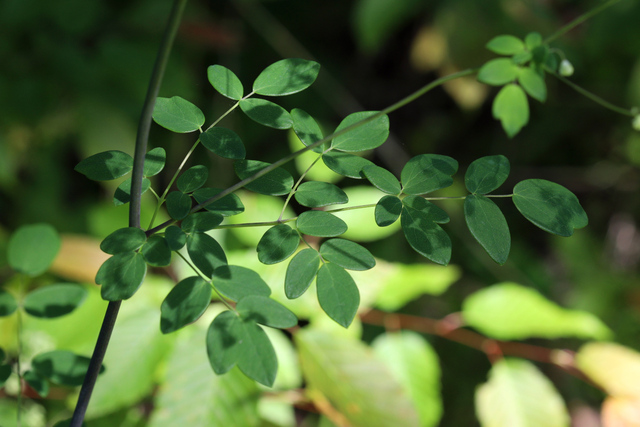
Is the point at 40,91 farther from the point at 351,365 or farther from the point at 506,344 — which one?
the point at 506,344

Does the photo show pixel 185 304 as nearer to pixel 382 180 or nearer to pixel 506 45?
pixel 382 180

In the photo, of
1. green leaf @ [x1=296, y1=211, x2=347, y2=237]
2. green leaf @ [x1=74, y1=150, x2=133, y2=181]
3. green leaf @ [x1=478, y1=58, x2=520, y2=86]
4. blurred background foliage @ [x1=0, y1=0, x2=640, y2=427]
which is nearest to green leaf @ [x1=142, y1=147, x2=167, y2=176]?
green leaf @ [x1=74, y1=150, x2=133, y2=181]

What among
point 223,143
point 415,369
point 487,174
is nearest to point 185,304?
point 223,143

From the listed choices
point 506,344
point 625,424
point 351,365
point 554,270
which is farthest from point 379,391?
point 554,270

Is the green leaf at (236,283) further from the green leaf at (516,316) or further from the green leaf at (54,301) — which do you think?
the green leaf at (516,316)

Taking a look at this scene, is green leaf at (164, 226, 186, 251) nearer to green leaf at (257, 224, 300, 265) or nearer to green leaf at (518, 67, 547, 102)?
green leaf at (257, 224, 300, 265)
